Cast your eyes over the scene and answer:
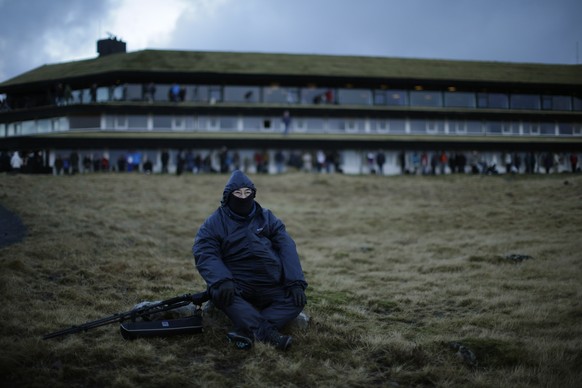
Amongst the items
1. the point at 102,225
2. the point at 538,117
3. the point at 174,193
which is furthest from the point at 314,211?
the point at 538,117

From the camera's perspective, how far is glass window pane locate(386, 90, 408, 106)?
4641 cm

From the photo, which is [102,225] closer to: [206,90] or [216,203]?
[216,203]

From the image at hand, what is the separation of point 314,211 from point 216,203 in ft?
17.4

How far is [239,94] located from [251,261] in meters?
39.0

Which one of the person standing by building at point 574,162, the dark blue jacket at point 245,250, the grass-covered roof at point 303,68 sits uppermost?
the grass-covered roof at point 303,68

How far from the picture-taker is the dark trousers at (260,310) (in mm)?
6461

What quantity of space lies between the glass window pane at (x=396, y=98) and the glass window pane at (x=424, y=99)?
0.71 m

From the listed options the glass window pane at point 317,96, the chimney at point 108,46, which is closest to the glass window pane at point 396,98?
the glass window pane at point 317,96

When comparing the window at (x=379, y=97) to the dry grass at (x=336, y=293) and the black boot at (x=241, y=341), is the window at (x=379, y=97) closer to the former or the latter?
the dry grass at (x=336, y=293)

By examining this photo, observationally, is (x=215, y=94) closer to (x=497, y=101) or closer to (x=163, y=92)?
(x=163, y=92)

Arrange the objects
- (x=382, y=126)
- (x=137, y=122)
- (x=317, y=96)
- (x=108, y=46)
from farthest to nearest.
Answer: (x=108, y=46) < (x=317, y=96) < (x=382, y=126) < (x=137, y=122)

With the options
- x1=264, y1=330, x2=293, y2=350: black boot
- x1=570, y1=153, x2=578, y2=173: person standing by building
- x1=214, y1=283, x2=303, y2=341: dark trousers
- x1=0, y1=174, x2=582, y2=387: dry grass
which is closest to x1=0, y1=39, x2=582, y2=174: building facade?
x1=570, y1=153, x2=578, y2=173: person standing by building

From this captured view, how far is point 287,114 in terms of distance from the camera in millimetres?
41312

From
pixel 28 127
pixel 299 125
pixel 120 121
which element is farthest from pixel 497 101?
pixel 28 127
